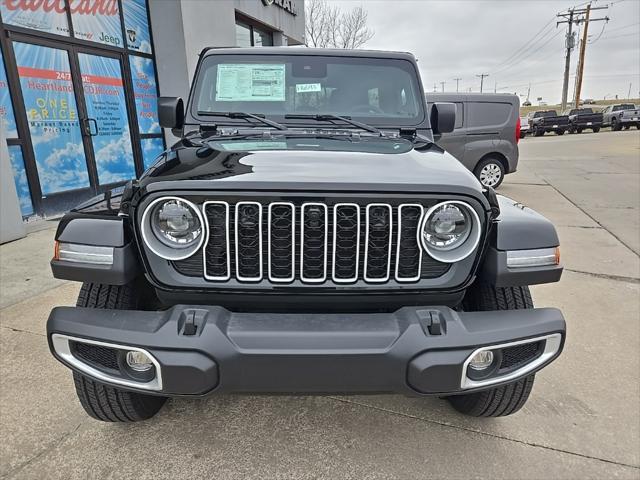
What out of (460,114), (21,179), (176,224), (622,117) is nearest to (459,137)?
(460,114)

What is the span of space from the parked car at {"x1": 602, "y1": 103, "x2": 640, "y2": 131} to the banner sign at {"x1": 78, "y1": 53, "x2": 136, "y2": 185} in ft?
106

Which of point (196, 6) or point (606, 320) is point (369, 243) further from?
point (196, 6)

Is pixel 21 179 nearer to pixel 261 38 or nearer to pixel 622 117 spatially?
pixel 261 38

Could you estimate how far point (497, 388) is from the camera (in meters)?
1.92

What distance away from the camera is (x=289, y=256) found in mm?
1675

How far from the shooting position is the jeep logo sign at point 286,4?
1182 centimetres

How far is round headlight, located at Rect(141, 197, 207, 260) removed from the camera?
63.8 inches

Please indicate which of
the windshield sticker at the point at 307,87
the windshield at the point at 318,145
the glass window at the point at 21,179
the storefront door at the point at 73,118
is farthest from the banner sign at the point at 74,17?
the windshield at the point at 318,145

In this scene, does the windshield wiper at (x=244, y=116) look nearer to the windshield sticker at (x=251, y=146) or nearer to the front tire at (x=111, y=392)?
the windshield sticker at (x=251, y=146)

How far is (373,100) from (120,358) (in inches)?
79.9

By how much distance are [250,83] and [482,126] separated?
7520 mm

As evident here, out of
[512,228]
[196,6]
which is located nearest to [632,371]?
[512,228]

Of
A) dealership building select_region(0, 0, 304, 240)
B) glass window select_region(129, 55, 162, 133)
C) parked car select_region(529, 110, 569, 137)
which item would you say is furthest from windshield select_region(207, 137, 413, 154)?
parked car select_region(529, 110, 569, 137)

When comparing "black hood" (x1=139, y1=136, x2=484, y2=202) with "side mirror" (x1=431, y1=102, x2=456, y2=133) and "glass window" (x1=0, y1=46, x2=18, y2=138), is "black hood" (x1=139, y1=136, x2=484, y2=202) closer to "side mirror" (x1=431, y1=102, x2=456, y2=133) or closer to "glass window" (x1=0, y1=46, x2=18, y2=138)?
"side mirror" (x1=431, y1=102, x2=456, y2=133)
